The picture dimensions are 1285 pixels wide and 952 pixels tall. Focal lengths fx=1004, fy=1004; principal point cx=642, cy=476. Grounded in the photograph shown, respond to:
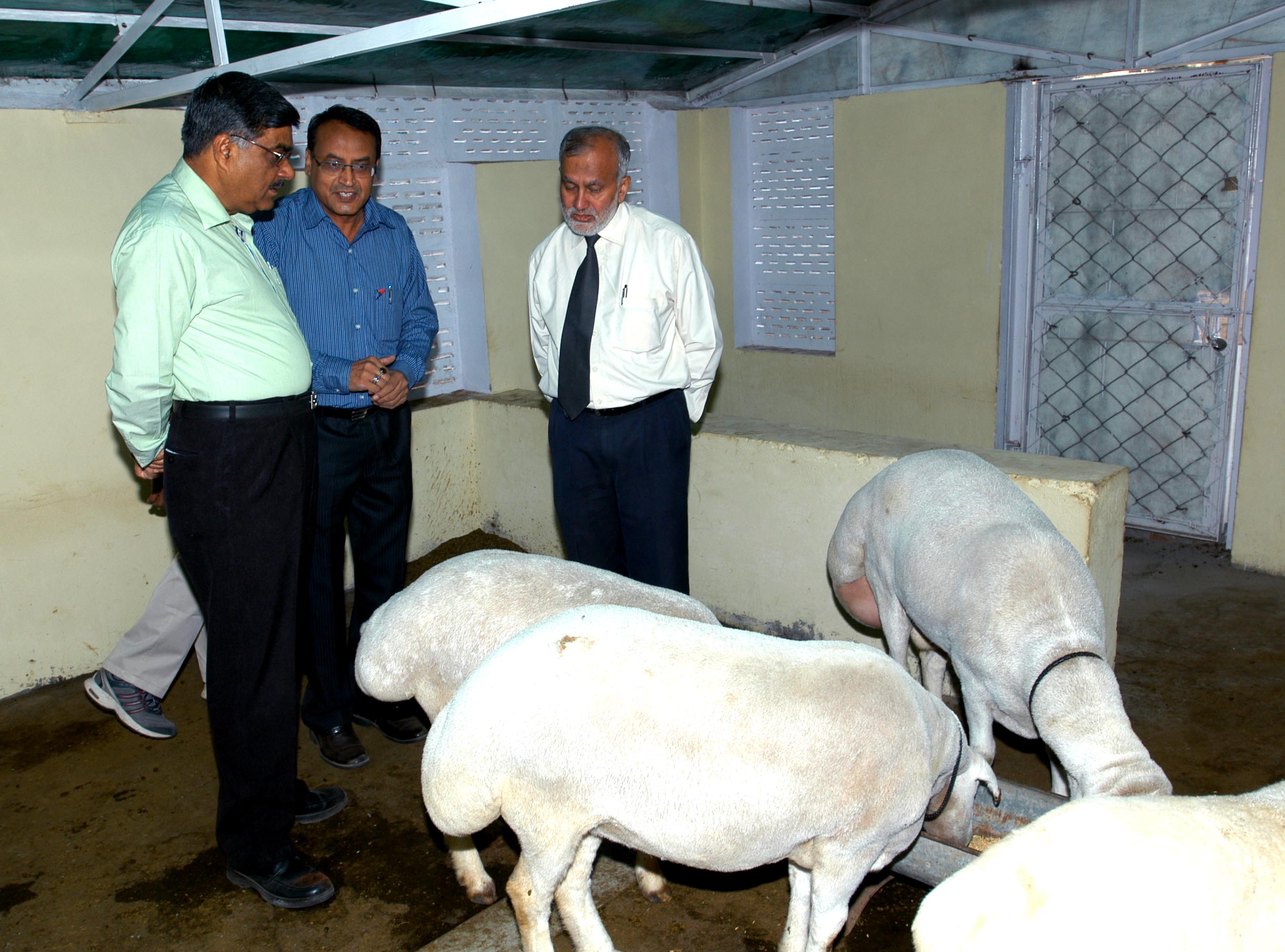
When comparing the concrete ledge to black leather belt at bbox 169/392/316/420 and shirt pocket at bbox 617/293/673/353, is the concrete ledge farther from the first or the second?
black leather belt at bbox 169/392/316/420

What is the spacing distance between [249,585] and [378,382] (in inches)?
41.0

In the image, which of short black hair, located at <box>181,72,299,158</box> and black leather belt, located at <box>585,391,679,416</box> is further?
black leather belt, located at <box>585,391,679,416</box>

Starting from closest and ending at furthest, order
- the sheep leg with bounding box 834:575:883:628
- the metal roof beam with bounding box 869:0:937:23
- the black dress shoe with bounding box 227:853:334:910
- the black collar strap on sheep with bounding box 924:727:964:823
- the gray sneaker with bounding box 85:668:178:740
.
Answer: the black collar strap on sheep with bounding box 924:727:964:823
the black dress shoe with bounding box 227:853:334:910
the sheep leg with bounding box 834:575:883:628
the gray sneaker with bounding box 85:668:178:740
the metal roof beam with bounding box 869:0:937:23

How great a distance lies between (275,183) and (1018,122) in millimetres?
4792

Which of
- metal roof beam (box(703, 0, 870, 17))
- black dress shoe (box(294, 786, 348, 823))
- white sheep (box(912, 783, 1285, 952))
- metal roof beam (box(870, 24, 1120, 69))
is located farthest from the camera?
metal roof beam (box(870, 24, 1120, 69))

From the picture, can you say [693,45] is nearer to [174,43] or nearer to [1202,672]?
[174,43]

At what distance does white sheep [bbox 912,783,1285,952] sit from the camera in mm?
1601

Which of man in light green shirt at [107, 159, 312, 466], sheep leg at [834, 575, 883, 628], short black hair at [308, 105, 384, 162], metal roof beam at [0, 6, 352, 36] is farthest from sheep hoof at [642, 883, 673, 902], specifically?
metal roof beam at [0, 6, 352, 36]

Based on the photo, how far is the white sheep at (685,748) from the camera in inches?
86.3

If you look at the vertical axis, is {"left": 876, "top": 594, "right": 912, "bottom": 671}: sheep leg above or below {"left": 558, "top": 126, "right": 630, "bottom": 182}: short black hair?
below

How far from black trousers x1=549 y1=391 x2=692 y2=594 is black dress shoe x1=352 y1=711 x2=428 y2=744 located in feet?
3.13

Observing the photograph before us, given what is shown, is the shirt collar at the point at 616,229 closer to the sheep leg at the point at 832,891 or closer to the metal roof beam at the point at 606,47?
the metal roof beam at the point at 606,47

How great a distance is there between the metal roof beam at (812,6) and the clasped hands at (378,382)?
9.08 feet

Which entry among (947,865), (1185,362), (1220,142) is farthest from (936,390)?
(947,865)
